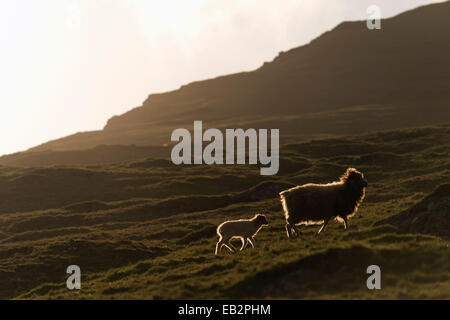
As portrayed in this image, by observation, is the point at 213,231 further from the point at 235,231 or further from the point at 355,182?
the point at 355,182

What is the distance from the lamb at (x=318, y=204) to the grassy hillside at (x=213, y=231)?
99cm

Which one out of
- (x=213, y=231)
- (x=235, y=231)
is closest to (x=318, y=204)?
(x=235, y=231)

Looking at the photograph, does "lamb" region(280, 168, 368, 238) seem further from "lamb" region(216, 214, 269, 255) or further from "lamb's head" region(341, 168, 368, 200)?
"lamb" region(216, 214, 269, 255)

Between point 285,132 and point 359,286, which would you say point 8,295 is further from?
point 285,132

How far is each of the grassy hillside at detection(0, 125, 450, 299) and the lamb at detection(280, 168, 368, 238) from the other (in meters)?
0.99

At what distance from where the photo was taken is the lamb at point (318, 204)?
93.0 ft

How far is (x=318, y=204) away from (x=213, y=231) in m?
16.5

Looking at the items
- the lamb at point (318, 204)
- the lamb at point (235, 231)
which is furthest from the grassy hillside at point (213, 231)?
the lamb at point (235, 231)

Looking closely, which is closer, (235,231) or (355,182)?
(235,231)

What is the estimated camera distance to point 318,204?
28.4 meters

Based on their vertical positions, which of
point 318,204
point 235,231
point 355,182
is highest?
point 355,182

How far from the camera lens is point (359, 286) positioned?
17.0m
